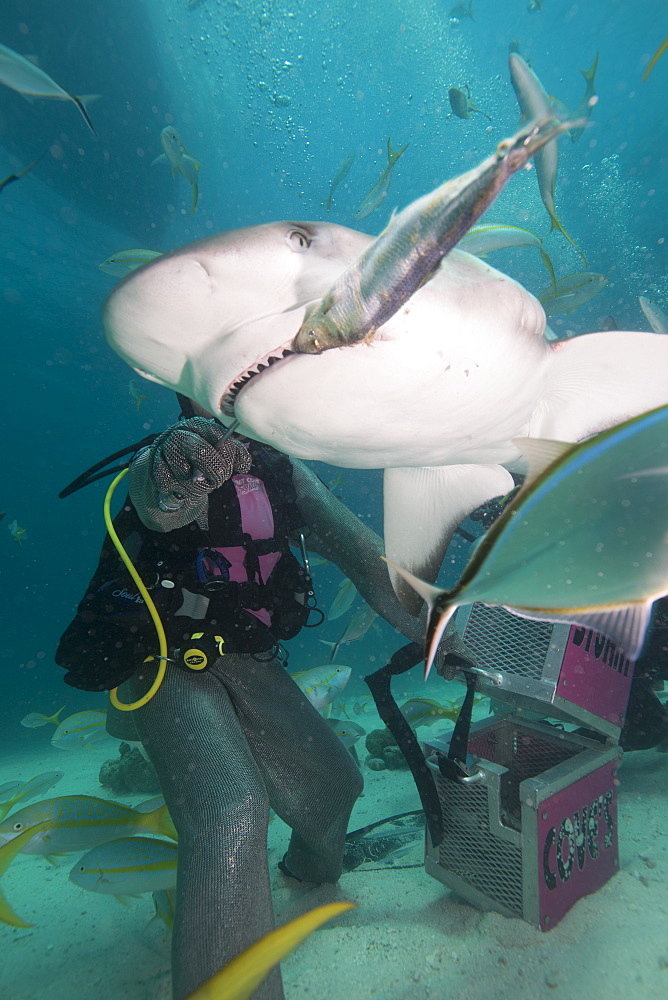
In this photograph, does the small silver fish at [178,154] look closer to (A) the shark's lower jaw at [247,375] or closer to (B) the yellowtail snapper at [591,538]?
(A) the shark's lower jaw at [247,375]

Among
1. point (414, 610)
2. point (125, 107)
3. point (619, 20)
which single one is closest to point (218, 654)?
point (414, 610)

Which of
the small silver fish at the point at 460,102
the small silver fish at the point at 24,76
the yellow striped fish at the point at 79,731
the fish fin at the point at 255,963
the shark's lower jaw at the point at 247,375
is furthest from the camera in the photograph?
the small silver fish at the point at 460,102

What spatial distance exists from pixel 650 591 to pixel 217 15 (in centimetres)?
2109

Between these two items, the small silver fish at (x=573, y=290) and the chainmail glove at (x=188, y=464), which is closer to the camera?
the chainmail glove at (x=188, y=464)

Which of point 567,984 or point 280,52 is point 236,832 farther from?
point 280,52

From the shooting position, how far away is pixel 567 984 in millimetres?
1993

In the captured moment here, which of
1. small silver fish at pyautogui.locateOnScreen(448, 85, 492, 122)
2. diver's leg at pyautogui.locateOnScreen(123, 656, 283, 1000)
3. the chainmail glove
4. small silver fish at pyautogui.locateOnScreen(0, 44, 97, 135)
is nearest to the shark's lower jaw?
the chainmail glove

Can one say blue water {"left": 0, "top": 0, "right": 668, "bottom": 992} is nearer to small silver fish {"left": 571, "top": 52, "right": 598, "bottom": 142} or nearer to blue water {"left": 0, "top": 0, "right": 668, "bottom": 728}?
blue water {"left": 0, "top": 0, "right": 668, "bottom": 728}

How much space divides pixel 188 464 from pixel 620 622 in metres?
1.62

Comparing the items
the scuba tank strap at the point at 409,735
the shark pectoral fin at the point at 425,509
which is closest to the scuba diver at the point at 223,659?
the scuba tank strap at the point at 409,735

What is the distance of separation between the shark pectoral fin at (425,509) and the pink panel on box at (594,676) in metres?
0.99

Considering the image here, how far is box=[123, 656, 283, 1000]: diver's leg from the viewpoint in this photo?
5.59 ft

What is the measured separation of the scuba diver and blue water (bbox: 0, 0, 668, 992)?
12749mm

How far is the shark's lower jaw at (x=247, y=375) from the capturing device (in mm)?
1301
